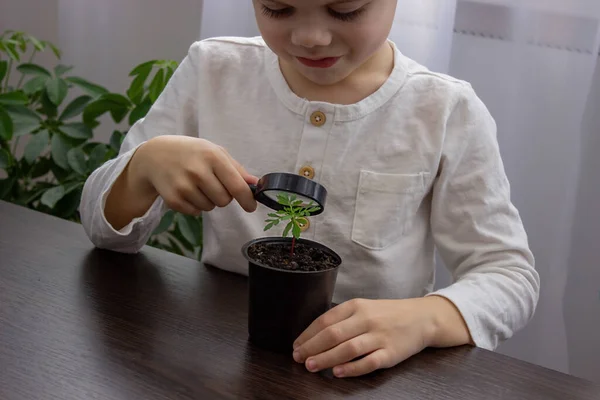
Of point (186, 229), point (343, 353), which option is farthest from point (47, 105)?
point (343, 353)

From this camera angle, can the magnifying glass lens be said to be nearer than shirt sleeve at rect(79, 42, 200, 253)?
Yes

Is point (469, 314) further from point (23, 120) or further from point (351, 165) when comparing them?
point (23, 120)

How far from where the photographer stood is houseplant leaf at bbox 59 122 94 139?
4.75 feet

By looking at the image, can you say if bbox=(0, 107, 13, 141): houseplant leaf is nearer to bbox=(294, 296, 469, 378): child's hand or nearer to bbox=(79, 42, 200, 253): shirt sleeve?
bbox=(79, 42, 200, 253): shirt sleeve

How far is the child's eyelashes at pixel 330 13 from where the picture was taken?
715 mm

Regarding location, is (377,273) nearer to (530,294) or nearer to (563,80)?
(530,294)

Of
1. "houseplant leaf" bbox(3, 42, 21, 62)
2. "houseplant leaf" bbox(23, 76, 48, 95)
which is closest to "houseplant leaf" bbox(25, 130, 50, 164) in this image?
"houseplant leaf" bbox(23, 76, 48, 95)

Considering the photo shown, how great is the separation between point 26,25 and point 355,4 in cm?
153

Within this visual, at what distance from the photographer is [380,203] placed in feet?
2.95

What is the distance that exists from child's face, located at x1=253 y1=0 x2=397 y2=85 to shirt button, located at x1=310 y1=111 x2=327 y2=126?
0.33 ft

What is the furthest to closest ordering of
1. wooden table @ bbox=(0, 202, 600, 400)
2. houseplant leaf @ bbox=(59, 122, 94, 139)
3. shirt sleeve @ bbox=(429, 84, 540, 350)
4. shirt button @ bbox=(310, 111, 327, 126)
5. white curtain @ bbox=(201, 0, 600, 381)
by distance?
houseplant leaf @ bbox=(59, 122, 94, 139)
white curtain @ bbox=(201, 0, 600, 381)
shirt button @ bbox=(310, 111, 327, 126)
shirt sleeve @ bbox=(429, 84, 540, 350)
wooden table @ bbox=(0, 202, 600, 400)

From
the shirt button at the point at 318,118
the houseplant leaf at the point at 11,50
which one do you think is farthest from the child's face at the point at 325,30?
the houseplant leaf at the point at 11,50

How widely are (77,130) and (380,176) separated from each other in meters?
0.80

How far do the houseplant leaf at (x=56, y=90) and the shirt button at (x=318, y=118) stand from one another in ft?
2.47
